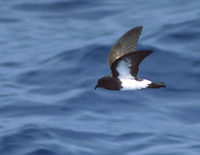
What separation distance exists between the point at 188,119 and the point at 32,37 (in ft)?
21.9

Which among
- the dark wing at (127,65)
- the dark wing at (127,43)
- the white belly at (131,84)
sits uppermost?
the dark wing at (127,43)

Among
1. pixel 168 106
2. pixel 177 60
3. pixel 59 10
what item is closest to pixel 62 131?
pixel 168 106

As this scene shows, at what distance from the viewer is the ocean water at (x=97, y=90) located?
13938 mm

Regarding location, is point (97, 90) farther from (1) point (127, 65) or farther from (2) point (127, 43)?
(1) point (127, 65)

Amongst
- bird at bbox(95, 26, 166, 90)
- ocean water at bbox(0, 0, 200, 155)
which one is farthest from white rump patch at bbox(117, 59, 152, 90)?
ocean water at bbox(0, 0, 200, 155)

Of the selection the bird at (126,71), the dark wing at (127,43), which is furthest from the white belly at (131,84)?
the dark wing at (127,43)

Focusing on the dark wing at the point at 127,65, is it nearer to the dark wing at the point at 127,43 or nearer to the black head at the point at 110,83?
the black head at the point at 110,83

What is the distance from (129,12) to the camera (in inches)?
807

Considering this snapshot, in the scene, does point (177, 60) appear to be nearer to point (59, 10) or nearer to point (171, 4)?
point (171, 4)

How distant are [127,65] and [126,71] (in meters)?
0.19

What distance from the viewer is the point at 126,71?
10344 mm

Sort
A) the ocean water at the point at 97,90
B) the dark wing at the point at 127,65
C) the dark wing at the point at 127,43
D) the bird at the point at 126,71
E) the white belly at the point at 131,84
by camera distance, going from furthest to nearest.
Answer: the ocean water at the point at 97,90 < the dark wing at the point at 127,43 < the white belly at the point at 131,84 < the bird at the point at 126,71 < the dark wing at the point at 127,65

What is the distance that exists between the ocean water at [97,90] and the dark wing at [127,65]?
3.31 meters

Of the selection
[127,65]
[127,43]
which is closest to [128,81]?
[127,65]
